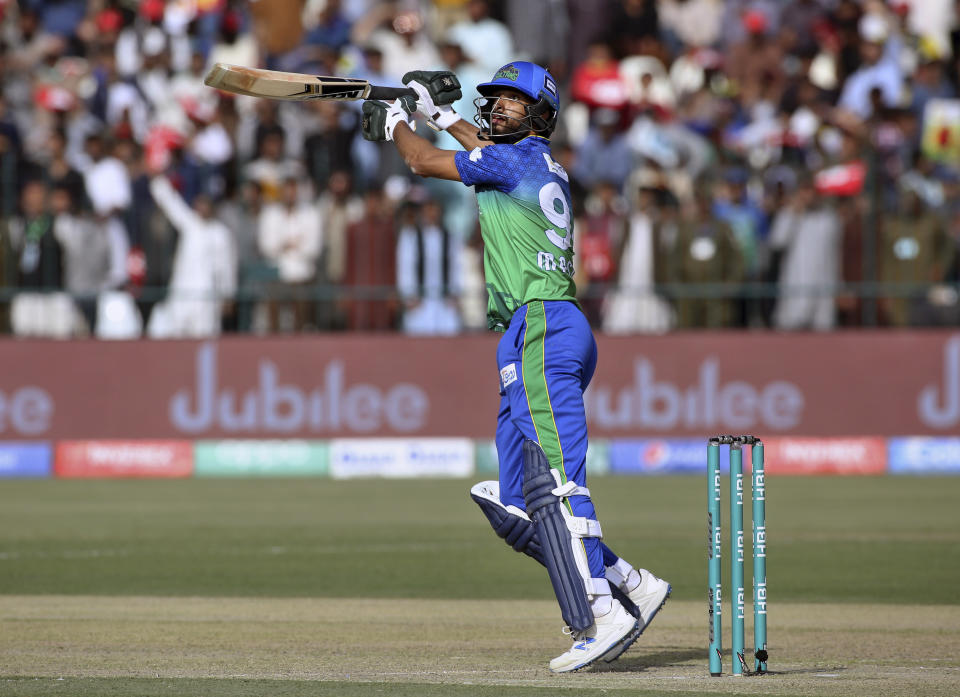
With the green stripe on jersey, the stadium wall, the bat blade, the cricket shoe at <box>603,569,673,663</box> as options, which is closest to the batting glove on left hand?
the bat blade

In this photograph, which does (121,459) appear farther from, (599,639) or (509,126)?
(599,639)

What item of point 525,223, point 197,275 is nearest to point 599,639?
point 525,223

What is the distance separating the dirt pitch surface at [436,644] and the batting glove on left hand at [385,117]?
2174 millimetres

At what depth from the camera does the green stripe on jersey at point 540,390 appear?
21.4 feet

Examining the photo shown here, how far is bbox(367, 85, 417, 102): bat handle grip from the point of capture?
23.1 feet

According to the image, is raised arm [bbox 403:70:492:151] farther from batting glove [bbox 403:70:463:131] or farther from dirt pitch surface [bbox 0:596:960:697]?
dirt pitch surface [bbox 0:596:960:697]

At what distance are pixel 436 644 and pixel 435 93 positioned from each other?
7.88ft

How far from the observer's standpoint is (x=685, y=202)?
1783 cm

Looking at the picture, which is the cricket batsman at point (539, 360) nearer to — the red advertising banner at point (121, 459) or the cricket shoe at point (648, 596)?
the cricket shoe at point (648, 596)

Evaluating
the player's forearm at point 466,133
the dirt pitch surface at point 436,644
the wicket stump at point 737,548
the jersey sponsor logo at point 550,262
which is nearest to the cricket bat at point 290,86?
the player's forearm at point 466,133

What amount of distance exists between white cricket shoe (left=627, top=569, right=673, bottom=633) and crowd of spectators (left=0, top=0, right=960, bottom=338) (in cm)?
1106

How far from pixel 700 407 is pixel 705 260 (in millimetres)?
1556

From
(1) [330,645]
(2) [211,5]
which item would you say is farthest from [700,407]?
(1) [330,645]

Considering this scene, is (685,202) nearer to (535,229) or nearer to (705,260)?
(705,260)
